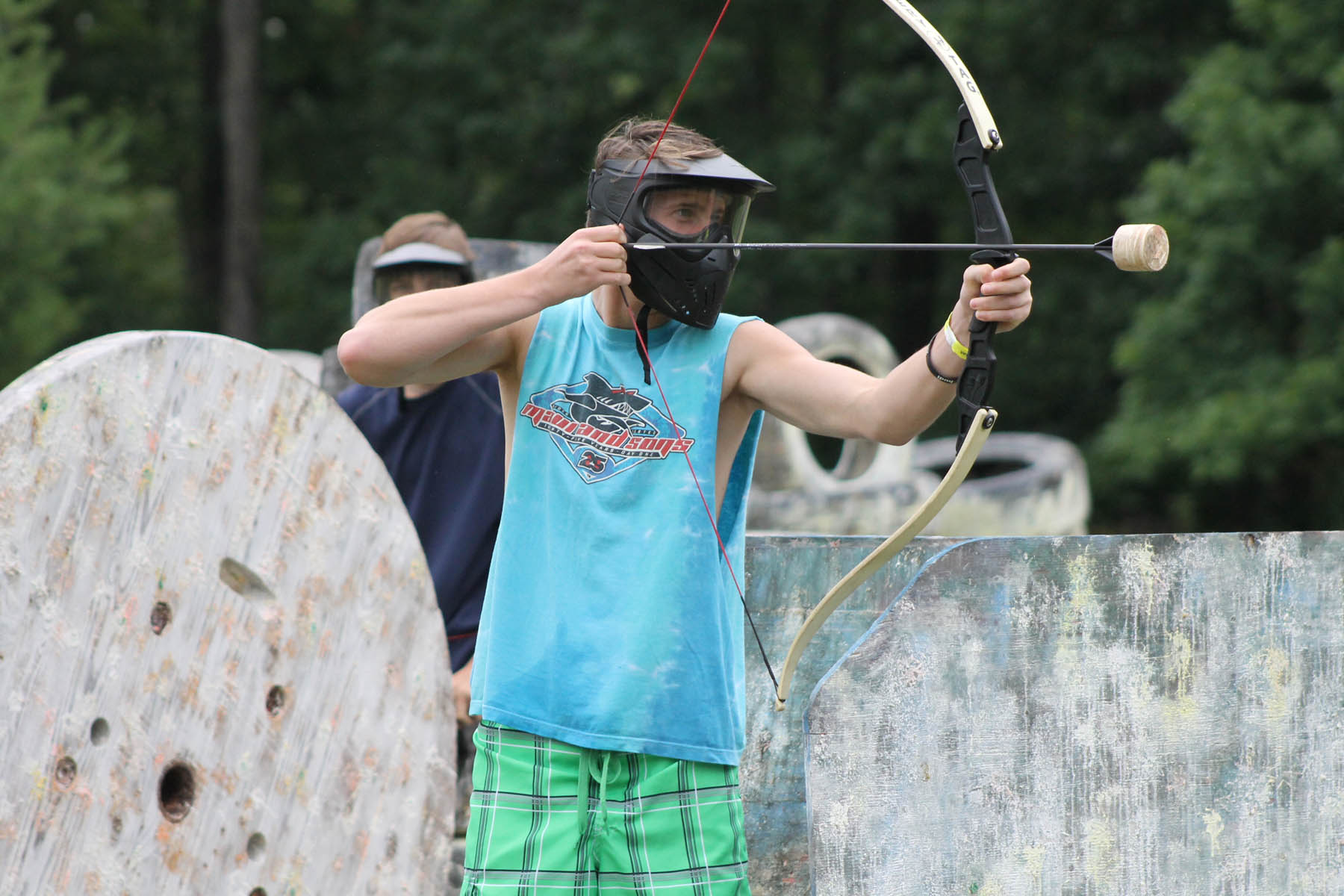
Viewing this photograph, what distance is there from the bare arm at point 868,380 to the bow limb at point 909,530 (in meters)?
0.08

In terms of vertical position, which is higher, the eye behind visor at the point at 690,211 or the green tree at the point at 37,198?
the green tree at the point at 37,198

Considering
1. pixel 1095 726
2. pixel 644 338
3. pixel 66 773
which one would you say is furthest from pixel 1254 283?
pixel 66 773

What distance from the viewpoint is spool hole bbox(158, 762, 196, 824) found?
297 centimetres

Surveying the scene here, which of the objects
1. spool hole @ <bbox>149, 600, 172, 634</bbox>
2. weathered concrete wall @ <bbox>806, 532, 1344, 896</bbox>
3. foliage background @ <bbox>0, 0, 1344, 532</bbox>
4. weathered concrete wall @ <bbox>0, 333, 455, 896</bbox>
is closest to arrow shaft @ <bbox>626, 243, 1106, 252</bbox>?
weathered concrete wall @ <bbox>806, 532, 1344, 896</bbox>

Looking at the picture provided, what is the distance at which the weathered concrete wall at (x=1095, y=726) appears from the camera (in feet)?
9.87

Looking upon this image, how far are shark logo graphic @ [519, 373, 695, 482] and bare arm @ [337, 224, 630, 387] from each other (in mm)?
192

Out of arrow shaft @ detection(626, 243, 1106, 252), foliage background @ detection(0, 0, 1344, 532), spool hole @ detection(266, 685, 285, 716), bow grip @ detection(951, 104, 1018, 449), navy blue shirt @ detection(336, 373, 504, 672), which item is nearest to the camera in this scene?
arrow shaft @ detection(626, 243, 1106, 252)

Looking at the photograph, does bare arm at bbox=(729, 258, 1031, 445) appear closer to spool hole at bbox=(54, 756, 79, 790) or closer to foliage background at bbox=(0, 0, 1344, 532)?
spool hole at bbox=(54, 756, 79, 790)

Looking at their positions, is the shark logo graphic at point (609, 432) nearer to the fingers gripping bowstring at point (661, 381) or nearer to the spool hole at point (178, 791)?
the fingers gripping bowstring at point (661, 381)

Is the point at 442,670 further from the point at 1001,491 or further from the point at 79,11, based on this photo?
the point at 79,11

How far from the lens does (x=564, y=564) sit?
254 centimetres

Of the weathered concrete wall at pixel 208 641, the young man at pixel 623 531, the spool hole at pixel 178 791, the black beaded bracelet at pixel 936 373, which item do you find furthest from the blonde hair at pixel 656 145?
the spool hole at pixel 178 791

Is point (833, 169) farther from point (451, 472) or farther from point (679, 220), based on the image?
point (679, 220)

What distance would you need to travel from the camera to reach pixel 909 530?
2629 millimetres
